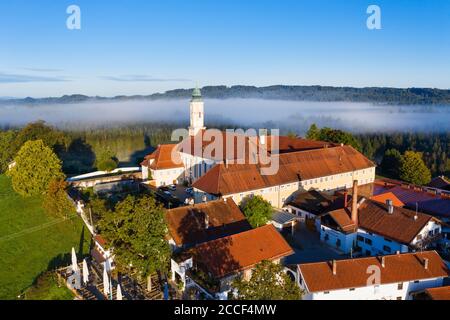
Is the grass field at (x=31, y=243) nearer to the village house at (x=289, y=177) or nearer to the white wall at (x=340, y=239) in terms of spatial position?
the village house at (x=289, y=177)

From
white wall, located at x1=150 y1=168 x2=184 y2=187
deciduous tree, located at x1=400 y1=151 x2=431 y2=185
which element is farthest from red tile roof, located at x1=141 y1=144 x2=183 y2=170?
deciduous tree, located at x1=400 y1=151 x2=431 y2=185

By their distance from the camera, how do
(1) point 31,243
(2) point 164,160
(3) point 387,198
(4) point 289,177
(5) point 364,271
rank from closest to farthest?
1. (5) point 364,271
2. (1) point 31,243
3. (3) point 387,198
4. (4) point 289,177
5. (2) point 164,160

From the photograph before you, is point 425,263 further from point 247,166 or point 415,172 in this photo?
point 415,172

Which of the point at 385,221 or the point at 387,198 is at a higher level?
the point at 387,198

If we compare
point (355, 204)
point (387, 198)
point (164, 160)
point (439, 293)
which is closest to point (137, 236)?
A: point (439, 293)

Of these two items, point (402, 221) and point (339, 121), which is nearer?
point (402, 221)

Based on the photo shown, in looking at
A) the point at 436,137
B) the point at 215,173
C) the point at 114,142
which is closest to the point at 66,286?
the point at 215,173
